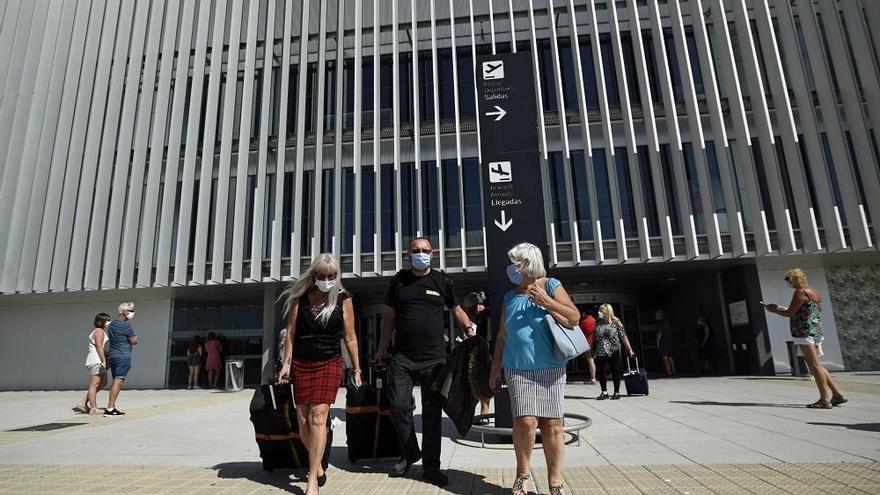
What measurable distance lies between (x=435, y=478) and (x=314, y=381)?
1.15 m

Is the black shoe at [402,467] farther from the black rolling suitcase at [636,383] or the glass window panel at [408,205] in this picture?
the glass window panel at [408,205]

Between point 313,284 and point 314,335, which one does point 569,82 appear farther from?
point 314,335

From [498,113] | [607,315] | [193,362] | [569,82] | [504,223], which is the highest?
[569,82]

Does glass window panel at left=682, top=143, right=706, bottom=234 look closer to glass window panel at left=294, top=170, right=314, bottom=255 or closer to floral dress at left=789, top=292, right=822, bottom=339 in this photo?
floral dress at left=789, top=292, right=822, bottom=339

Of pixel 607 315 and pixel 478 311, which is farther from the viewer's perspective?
pixel 607 315

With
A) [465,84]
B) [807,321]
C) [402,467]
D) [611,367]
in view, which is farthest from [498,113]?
[465,84]

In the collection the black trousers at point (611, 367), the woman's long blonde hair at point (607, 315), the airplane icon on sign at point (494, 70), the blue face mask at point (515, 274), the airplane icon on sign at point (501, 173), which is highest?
the airplane icon on sign at point (494, 70)

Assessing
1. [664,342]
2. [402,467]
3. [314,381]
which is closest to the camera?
[314,381]

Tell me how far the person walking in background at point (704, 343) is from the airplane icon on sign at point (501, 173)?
12.7 metres

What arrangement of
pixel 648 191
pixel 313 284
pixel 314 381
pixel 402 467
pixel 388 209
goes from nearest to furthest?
pixel 314 381, pixel 313 284, pixel 402 467, pixel 648 191, pixel 388 209

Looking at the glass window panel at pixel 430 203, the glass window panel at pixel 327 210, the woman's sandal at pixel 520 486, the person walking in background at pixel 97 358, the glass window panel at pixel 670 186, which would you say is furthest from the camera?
the glass window panel at pixel 327 210

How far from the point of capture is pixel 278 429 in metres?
4.18

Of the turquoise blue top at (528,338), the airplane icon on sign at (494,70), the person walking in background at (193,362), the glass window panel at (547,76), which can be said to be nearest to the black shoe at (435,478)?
the turquoise blue top at (528,338)

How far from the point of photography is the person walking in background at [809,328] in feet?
21.9
